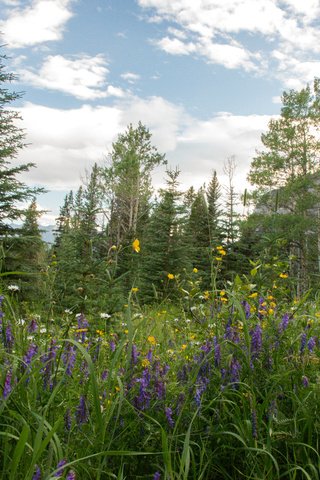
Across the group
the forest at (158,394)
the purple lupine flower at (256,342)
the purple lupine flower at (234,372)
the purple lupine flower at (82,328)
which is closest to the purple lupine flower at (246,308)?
the forest at (158,394)

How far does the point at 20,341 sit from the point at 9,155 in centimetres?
1289

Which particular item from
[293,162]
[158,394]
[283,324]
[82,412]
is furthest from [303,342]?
[293,162]

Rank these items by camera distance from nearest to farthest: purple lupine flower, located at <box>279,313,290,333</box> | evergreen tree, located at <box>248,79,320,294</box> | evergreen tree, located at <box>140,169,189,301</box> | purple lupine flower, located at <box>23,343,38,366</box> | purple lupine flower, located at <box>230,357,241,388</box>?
purple lupine flower, located at <box>23,343,38,366</box> < purple lupine flower, located at <box>230,357,241,388</box> < purple lupine flower, located at <box>279,313,290,333</box> < evergreen tree, located at <box>140,169,189,301</box> < evergreen tree, located at <box>248,79,320,294</box>

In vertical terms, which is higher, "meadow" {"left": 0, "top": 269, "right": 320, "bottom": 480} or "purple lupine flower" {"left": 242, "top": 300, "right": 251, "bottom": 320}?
"purple lupine flower" {"left": 242, "top": 300, "right": 251, "bottom": 320}

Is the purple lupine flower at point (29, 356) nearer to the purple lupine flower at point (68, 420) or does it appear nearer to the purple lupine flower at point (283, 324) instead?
the purple lupine flower at point (68, 420)

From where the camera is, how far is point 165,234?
50.2 ft

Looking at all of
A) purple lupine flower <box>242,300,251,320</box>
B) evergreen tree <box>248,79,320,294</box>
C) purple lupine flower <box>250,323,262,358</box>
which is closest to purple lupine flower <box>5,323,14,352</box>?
purple lupine flower <box>250,323,262,358</box>

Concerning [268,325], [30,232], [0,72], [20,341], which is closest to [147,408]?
[20,341]

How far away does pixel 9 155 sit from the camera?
13.7m

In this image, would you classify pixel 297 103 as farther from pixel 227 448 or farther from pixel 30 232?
pixel 227 448

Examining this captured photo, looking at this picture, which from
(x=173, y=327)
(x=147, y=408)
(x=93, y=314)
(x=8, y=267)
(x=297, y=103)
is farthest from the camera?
(x=297, y=103)

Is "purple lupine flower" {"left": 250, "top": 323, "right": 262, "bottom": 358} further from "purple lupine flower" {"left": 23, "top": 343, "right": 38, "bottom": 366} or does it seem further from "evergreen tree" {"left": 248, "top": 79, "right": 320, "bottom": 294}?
"evergreen tree" {"left": 248, "top": 79, "right": 320, "bottom": 294}

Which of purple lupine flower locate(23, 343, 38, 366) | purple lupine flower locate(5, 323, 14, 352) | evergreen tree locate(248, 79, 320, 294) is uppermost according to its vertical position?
evergreen tree locate(248, 79, 320, 294)

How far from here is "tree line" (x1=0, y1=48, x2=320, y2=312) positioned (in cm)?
307
